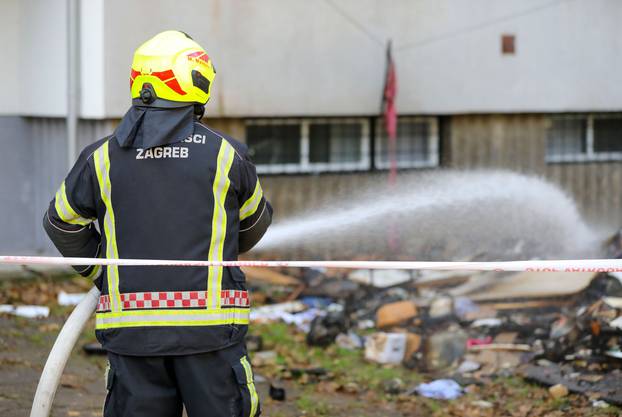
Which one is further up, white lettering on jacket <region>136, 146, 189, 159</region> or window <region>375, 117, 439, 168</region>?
window <region>375, 117, 439, 168</region>

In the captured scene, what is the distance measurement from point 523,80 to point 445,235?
8.18 feet

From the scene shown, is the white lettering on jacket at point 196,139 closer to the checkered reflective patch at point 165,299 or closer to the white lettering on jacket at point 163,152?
the white lettering on jacket at point 163,152

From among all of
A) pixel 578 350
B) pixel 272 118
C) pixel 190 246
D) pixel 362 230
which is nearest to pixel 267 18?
pixel 272 118

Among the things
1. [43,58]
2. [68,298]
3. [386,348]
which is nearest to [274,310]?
[386,348]

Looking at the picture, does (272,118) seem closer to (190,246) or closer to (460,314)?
(460,314)

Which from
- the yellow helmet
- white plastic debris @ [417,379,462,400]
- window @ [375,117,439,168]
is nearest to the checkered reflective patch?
the yellow helmet

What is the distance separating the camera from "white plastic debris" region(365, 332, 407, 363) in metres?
7.77

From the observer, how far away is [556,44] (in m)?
11.8

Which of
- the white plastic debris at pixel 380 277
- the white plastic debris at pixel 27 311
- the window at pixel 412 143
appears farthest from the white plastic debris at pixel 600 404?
the window at pixel 412 143

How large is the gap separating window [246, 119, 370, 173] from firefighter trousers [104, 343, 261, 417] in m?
6.80

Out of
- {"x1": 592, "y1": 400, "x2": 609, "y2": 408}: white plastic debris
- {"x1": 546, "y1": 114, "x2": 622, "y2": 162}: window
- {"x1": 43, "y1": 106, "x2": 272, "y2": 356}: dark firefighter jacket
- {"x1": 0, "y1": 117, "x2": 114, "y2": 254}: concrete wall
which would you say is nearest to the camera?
{"x1": 43, "y1": 106, "x2": 272, "y2": 356}: dark firefighter jacket

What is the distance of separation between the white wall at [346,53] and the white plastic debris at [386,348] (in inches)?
134

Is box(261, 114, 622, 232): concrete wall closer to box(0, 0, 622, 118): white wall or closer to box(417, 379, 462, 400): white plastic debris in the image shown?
box(0, 0, 622, 118): white wall

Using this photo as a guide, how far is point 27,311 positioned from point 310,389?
293cm
